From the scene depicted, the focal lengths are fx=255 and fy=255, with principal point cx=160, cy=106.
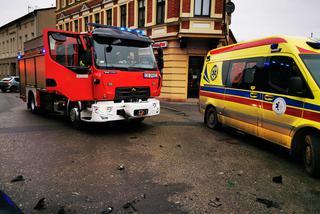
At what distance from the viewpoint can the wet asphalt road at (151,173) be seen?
3469 millimetres

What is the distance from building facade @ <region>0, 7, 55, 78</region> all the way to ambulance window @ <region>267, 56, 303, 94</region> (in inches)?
1285

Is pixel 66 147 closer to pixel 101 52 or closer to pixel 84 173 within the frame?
pixel 84 173

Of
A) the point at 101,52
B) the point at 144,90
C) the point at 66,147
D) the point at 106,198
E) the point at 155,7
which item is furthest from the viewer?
the point at 155,7

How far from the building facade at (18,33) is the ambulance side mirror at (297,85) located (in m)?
33.4

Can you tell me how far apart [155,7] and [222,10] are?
4983 millimetres

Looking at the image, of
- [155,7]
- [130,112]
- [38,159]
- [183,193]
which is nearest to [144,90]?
[130,112]

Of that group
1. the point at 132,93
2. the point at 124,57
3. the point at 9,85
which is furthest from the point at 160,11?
the point at 9,85

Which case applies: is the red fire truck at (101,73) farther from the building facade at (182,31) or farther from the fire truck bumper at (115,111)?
the building facade at (182,31)

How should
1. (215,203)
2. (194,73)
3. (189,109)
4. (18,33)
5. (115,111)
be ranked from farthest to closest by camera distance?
(18,33) < (194,73) < (189,109) < (115,111) < (215,203)

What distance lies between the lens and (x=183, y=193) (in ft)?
12.3

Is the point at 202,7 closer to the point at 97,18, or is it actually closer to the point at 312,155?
the point at 97,18

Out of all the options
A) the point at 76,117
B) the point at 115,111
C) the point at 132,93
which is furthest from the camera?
the point at 76,117

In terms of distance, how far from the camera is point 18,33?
137ft

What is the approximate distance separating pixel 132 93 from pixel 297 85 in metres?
4.28
